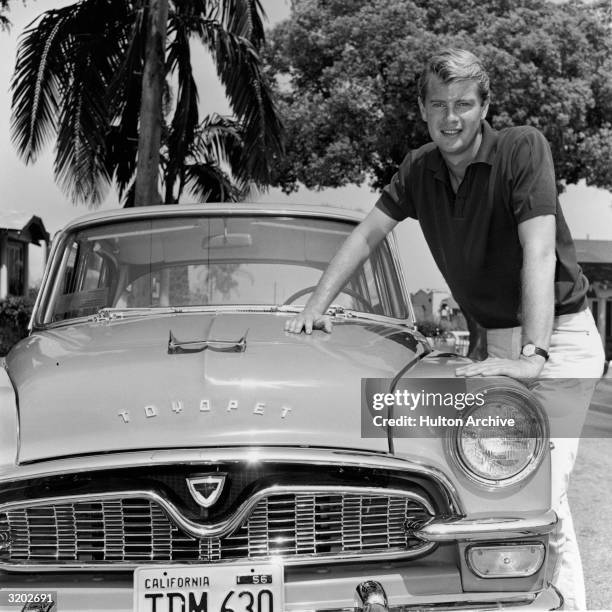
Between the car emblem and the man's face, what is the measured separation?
1292 mm

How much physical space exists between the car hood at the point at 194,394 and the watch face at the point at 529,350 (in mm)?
387

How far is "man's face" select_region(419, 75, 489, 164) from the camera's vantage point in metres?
2.77

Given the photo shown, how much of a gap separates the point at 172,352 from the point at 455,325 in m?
28.2

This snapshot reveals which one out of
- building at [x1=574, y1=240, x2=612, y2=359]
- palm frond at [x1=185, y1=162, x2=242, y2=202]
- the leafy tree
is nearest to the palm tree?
palm frond at [x1=185, y1=162, x2=242, y2=202]

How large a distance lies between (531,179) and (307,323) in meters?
0.87

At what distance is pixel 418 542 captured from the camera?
2285 mm

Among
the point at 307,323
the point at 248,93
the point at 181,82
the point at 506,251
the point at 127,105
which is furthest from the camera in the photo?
the point at 127,105

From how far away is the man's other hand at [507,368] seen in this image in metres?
2.41

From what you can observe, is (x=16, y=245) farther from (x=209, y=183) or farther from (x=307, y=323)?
(x=307, y=323)

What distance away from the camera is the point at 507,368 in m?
2.42

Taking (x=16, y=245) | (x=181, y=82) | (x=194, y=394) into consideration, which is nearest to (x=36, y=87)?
(x=181, y=82)

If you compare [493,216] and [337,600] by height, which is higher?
[493,216]

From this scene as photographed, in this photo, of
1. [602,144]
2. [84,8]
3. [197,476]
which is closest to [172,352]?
[197,476]

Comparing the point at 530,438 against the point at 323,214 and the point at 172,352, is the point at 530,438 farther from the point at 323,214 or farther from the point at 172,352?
the point at 323,214
